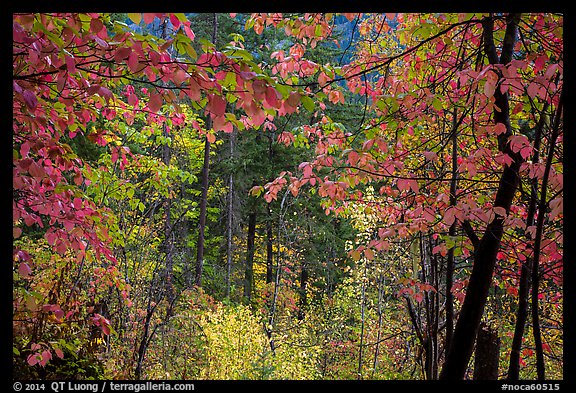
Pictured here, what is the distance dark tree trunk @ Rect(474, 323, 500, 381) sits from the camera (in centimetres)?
285

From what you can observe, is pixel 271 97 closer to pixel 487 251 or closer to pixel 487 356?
pixel 487 251

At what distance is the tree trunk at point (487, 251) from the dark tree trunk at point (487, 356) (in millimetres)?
439

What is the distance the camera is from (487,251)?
243cm

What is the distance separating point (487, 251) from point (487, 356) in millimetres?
901

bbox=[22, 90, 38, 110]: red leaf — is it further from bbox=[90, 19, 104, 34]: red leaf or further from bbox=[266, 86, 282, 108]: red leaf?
bbox=[266, 86, 282, 108]: red leaf

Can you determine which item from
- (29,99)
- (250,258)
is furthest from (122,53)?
(250,258)

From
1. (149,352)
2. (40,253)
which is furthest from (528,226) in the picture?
(40,253)

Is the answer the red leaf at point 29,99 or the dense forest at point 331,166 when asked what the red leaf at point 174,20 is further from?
the red leaf at point 29,99

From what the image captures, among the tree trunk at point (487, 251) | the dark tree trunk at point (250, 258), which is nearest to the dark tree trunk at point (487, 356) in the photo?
the tree trunk at point (487, 251)

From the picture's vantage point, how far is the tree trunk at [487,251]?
2436 millimetres

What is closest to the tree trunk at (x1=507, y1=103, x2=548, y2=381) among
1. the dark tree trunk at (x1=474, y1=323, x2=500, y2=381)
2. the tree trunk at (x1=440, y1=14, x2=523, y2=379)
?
the tree trunk at (x1=440, y1=14, x2=523, y2=379)

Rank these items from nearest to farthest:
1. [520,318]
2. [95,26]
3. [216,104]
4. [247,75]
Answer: [247,75] → [216,104] → [95,26] → [520,318]

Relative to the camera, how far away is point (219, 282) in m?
16.4

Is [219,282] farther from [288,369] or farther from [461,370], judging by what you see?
[461,370]
